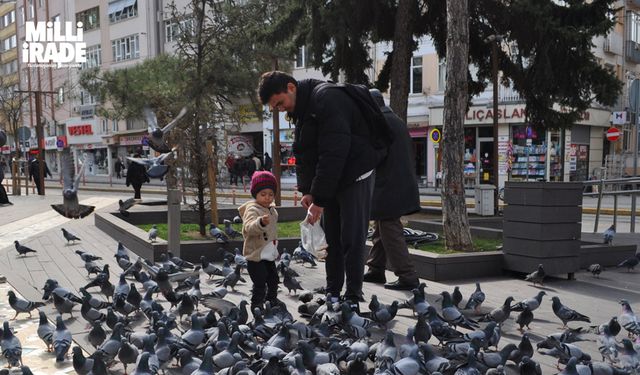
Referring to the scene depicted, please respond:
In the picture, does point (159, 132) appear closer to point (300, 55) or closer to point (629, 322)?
point (629, 322)

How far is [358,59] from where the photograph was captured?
13016mm

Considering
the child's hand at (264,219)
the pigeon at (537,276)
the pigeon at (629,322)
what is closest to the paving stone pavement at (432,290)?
the pigeon at (537,276)

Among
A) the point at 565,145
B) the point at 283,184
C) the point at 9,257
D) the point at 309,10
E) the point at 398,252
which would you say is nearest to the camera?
the point at 398,252

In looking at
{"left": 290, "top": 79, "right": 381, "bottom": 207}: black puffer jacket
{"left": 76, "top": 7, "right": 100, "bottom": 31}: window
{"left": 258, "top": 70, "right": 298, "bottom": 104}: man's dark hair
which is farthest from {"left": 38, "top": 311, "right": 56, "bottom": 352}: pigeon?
{"left": 76, "top": 7, "right": 100, "bottom": 31}: window

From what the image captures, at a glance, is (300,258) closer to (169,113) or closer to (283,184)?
(169,113)

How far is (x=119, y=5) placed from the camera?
45.3 metres

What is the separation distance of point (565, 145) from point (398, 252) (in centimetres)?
2522

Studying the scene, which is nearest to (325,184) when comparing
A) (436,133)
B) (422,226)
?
(422,226)

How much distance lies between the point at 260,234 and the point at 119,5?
45.9 m

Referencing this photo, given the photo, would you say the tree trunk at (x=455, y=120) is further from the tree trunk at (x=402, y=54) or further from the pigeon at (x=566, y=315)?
the tree trunk at (x=402, y=54)

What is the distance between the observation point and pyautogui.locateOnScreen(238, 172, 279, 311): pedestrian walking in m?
4.82

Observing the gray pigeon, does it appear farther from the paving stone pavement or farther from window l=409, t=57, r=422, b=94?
window l=409, t=57, r=422, b=94

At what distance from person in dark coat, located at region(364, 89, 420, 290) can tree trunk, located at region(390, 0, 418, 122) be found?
20.5 feet

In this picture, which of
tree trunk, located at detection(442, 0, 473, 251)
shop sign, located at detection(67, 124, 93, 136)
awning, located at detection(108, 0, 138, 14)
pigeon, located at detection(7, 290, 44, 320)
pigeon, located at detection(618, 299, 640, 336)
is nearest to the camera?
pigeon, located at detection(618, 299, 640, 336)
